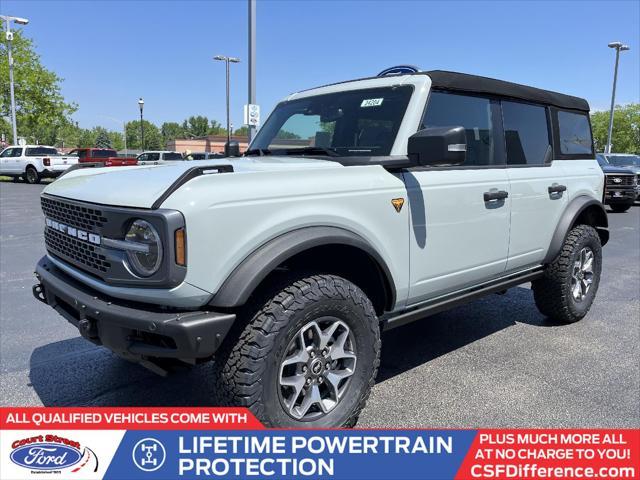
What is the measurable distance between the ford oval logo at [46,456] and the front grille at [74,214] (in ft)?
3.16

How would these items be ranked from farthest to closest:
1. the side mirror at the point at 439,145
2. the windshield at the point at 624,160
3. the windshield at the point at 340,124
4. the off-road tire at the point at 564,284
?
the windshield at the point at 624,160, the off-road tire at the point at 564,284, the windshield at the point at 340,124, the side mirror at the point at 439,145

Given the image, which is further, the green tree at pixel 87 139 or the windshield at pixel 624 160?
the green tree at pixel 87 139

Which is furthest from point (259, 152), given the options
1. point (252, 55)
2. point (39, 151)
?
point (39, 151)

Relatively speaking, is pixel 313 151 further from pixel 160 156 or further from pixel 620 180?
pixel 160 156

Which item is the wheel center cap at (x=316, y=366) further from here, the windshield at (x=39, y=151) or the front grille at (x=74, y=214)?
the windshield at (x=39, y=151)

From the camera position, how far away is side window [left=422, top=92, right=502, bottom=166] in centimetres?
327

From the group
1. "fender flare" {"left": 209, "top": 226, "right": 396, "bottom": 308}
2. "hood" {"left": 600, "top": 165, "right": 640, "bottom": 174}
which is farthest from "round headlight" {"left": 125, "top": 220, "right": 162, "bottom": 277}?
"hood" {"left": 600, "top": 165, "right": 640, "bottom": 174}

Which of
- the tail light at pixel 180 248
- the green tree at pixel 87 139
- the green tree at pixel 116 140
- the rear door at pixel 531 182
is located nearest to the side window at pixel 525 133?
the rear door at pixel 531 182

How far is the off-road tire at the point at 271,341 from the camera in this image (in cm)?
226

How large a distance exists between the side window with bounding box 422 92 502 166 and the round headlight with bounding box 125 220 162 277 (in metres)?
1.81

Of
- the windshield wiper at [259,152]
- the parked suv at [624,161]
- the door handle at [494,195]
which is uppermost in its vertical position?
the parked suv at [624,161]

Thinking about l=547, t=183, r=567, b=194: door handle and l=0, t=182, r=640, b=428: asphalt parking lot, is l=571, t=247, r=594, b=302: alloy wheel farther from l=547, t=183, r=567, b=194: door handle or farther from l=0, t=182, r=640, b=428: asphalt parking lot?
l=547, t=183, r=567, b=194: door handle

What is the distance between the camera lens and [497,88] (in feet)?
12.3

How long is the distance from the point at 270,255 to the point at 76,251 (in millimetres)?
1106
